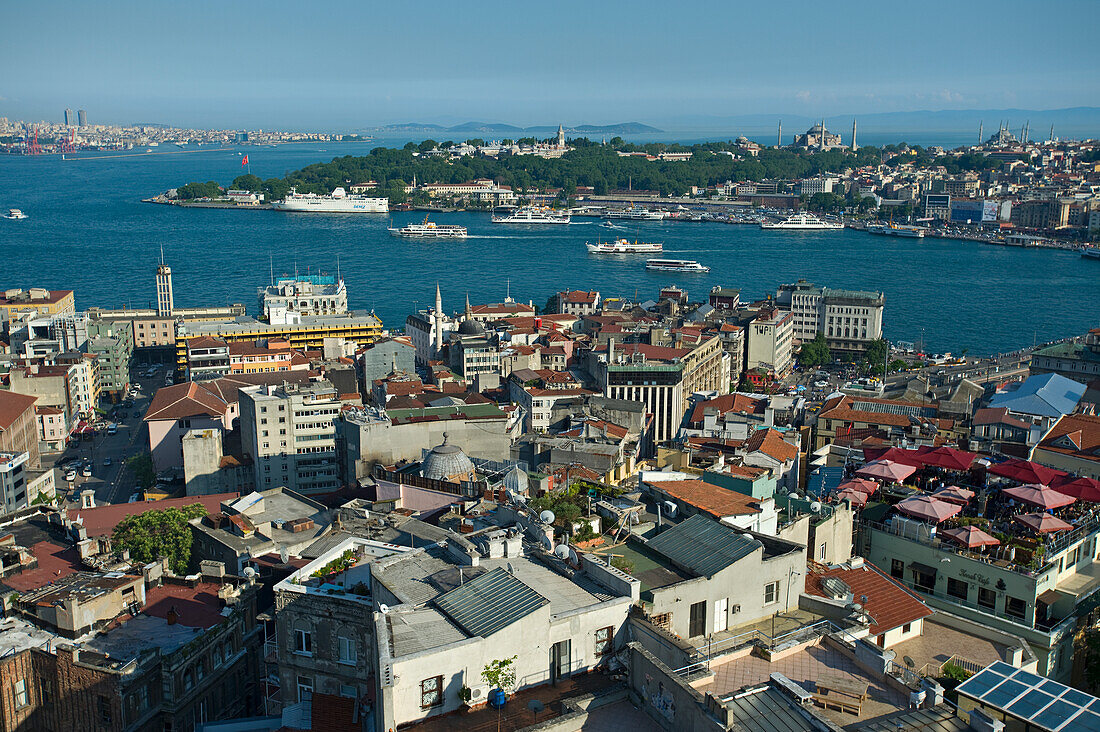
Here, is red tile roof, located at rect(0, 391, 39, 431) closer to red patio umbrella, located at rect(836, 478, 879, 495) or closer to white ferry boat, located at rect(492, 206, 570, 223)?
red patio umbrella, located at rect(836, 478, 879, 495)

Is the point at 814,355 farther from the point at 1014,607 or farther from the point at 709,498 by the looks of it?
the point at 709,498

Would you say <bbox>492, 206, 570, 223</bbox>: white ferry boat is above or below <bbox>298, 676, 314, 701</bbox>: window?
below

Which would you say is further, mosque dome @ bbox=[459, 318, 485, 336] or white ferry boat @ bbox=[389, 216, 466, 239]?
white ferry boat @ bbox=[389, 216, 466, 239]

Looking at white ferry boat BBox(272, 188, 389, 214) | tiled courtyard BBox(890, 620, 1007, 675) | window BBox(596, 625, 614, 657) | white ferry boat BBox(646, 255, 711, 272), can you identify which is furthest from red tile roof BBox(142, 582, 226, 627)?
white ferry boat BBox(272, 188, 389, 214)


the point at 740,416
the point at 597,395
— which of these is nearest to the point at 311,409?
the point at 597,395

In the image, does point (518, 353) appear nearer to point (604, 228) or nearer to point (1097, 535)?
point (1097, 535)

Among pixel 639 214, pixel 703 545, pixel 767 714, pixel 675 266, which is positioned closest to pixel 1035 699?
pixel 767 714
